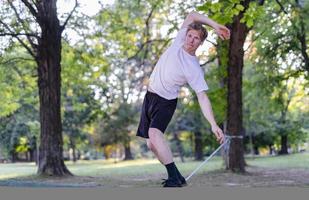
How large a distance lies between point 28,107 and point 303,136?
2406cm

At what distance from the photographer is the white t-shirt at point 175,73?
4.69 m

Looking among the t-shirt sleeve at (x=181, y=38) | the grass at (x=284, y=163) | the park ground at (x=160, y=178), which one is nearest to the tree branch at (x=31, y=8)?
the park ground at (x=160, y=178)

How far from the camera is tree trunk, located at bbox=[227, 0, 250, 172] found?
14.6 m

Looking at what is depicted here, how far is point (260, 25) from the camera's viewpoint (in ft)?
60.1

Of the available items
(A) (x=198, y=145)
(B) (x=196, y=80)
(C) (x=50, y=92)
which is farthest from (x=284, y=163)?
(B) (x=196, y=80)

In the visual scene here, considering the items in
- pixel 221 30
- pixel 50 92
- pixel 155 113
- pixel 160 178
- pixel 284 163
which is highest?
pixel 50 92

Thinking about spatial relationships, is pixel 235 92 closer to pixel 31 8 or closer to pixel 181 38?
pixel 31 8

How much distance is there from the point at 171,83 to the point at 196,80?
31 cm

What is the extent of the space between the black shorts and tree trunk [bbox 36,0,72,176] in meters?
9.32

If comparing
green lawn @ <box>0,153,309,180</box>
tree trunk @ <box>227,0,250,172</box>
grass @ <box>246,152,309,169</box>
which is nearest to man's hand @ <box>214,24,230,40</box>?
tree trunk @ <box>227,0,250,172</box>

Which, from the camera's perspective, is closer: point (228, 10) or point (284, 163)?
point (228, 10)

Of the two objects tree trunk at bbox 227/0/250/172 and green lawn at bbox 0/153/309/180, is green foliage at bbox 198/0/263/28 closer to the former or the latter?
tree trunk at bbox 227/0/250/172

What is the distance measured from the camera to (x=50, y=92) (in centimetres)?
1423

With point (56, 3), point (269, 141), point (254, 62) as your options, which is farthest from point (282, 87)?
point (269, 141)
